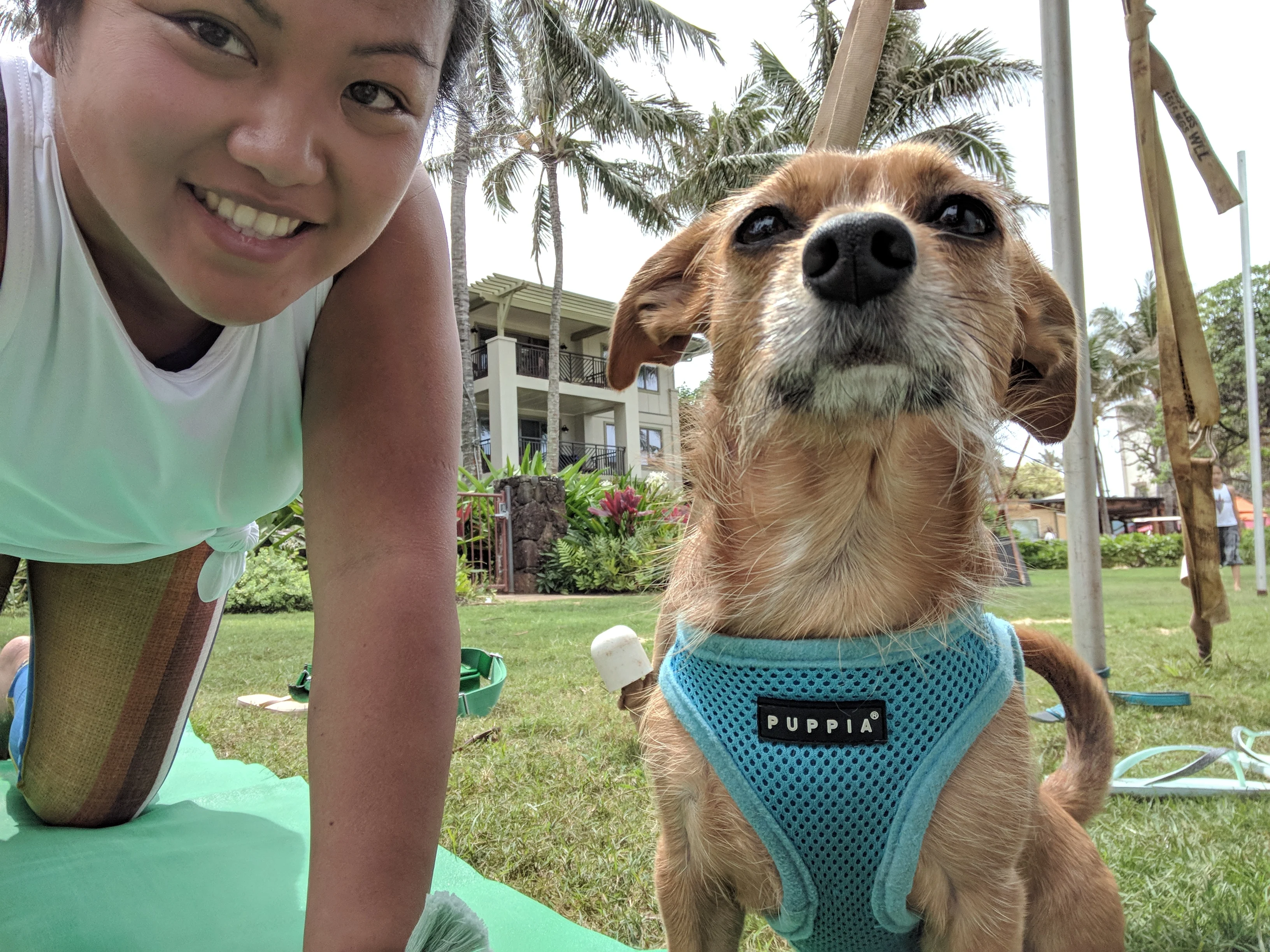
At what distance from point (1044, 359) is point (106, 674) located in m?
2.79

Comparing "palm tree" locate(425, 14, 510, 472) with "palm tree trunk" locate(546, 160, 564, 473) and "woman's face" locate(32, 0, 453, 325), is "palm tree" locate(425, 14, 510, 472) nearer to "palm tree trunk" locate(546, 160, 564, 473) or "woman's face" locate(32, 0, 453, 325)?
"palm tree trunk" locate(546, 160, 564, 473)

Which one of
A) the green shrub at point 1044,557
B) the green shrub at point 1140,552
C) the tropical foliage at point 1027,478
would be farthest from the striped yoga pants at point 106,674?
the green shrub at point 1140,552

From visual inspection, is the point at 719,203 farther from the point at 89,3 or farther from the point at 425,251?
the point at 89,3

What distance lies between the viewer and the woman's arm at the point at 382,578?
137 centimetres

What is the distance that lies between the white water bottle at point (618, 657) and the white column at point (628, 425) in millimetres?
28191

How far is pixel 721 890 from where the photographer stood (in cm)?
161

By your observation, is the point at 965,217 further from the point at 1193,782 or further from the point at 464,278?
the point at 464,278

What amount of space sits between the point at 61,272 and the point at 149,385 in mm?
245

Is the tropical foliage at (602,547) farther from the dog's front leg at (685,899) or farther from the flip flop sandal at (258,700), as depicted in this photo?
the dog's front leg at (685,899)

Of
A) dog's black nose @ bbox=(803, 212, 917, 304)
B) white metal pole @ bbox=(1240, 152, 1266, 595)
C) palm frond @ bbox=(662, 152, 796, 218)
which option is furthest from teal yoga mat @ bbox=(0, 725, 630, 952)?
palm frond @ bbox=(662, 152, 796, 218)

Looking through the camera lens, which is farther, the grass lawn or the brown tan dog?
the grass lawn

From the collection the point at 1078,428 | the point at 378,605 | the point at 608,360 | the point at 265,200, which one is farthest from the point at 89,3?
the point at 1078,428

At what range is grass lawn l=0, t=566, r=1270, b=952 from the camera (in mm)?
2129

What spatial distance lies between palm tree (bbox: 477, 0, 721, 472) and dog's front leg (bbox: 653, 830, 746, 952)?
53.3 ft
